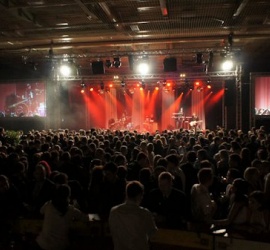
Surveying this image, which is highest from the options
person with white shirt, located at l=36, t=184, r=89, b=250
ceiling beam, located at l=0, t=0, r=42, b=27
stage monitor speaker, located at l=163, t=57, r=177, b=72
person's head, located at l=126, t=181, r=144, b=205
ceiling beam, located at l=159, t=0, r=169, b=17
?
ceiling beam, located at l=0, t=0, r=42, b=27

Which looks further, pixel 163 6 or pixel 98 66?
pixel 98 66

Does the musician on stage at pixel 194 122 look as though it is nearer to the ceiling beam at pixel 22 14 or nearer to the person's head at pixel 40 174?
the ceiling beam at pixel 22 14

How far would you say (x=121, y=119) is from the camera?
2534 cm

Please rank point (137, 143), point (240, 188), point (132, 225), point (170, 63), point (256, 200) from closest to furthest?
point (132, 225) < point (256, 200) < point (240, 188) < point (137, 143) < point (170, 63)

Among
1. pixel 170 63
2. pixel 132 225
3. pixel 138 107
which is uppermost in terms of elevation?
pixel 170 63

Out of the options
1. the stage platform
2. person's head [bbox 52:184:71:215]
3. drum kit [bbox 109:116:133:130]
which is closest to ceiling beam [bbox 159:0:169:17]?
person's head [bbox 52:184:71:215]

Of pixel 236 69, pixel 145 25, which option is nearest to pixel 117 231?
pixel 145 25

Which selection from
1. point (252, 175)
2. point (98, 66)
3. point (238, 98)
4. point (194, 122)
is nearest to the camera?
point (252, 175)

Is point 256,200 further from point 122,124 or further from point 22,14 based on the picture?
point 122,124

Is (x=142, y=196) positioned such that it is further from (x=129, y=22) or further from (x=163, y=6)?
(x=129, y=22)

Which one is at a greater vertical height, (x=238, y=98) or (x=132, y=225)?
(x=238, y=98)

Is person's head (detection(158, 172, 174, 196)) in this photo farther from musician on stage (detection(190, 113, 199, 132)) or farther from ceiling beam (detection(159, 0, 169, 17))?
musician on stage (detection(190, 113, 199, 132))

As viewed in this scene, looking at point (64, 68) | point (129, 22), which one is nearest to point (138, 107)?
point (64, 68)

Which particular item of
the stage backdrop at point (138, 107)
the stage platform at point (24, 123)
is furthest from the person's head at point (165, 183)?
the stage backdrop at point (138, 107)
